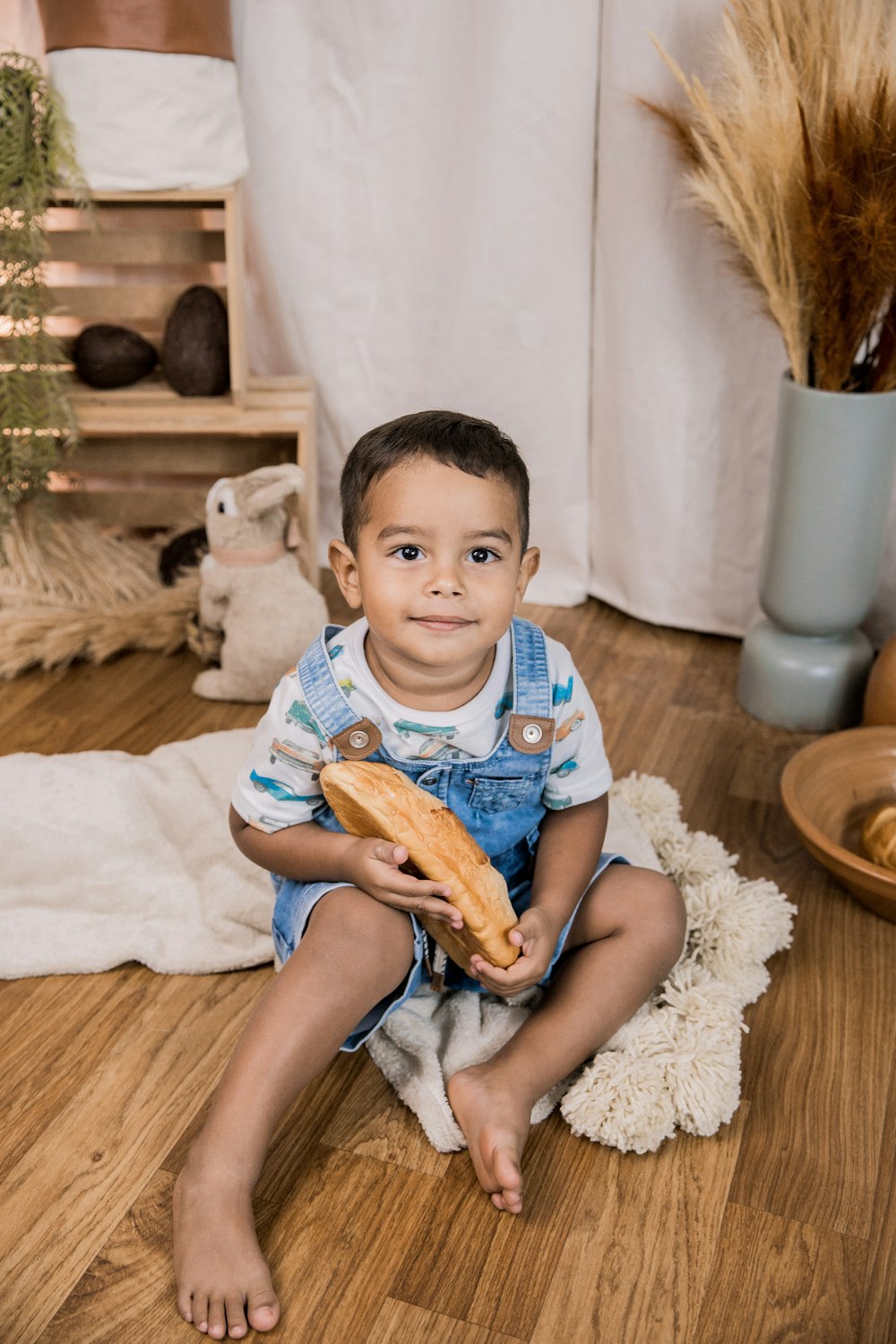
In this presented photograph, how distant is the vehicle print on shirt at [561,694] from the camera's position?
3.74ft

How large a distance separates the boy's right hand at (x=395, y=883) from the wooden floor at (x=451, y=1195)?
9.0 inches

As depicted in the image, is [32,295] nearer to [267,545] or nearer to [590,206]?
A: [267,545]

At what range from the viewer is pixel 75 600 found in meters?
1.97

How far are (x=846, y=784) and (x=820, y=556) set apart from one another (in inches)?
14.8

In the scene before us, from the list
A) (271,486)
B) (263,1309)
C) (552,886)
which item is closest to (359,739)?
(552,886)

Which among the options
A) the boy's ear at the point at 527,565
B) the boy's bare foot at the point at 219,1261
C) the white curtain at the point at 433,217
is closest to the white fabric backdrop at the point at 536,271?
the white curtain at the point at 433,217

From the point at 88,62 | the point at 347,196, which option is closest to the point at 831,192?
the point at 347,196

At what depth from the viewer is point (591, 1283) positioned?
95 cm

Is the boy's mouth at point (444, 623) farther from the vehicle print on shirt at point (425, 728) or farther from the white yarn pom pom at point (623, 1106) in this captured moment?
the white yarn pom pom at point (623, 1106)

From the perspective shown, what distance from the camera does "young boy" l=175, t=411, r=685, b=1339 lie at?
972mm

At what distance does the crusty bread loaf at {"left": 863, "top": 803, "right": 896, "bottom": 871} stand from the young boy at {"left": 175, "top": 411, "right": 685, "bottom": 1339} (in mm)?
301

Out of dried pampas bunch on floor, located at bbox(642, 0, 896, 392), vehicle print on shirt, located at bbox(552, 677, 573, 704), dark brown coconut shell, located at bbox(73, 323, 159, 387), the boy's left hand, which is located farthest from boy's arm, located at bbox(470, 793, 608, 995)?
dark brown coconut shell, located at bbox(73, 323, 159, 387)

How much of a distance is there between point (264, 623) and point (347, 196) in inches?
29.5

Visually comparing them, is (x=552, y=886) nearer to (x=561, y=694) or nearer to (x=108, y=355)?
(x=561, y=694)
